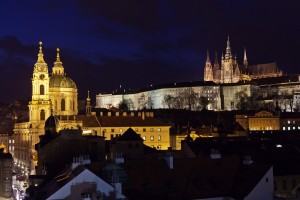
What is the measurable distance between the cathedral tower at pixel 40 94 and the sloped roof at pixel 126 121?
10.4m

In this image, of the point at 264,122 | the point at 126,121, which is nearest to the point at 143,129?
the point at 126,121

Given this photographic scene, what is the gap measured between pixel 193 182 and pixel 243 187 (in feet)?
9.35

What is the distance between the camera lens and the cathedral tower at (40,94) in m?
106

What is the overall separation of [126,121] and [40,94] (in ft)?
54.7

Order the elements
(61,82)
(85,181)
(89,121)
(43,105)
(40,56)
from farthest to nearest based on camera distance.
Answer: (61,82)
(40,56)
(89,121)
(43,105)
(85,181)

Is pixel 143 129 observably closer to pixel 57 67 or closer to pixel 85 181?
pixel 57 67

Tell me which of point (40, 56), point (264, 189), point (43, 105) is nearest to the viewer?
point (264, 189)

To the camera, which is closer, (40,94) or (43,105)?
(43,105)

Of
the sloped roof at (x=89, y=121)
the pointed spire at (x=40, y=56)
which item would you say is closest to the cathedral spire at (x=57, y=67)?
the pointed spire at (x=40, y=56)

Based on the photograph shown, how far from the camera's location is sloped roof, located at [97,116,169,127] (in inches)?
4230

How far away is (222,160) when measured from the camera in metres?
35.8

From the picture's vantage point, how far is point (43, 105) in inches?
4183

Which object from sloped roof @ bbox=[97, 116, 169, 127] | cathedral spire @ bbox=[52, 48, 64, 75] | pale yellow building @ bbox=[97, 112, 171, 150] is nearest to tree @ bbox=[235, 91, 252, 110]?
cathedral spire @ bbox=[52, 48, 64, 75]

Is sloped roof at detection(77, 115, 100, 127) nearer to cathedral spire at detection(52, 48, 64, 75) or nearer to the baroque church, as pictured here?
the baroque church
